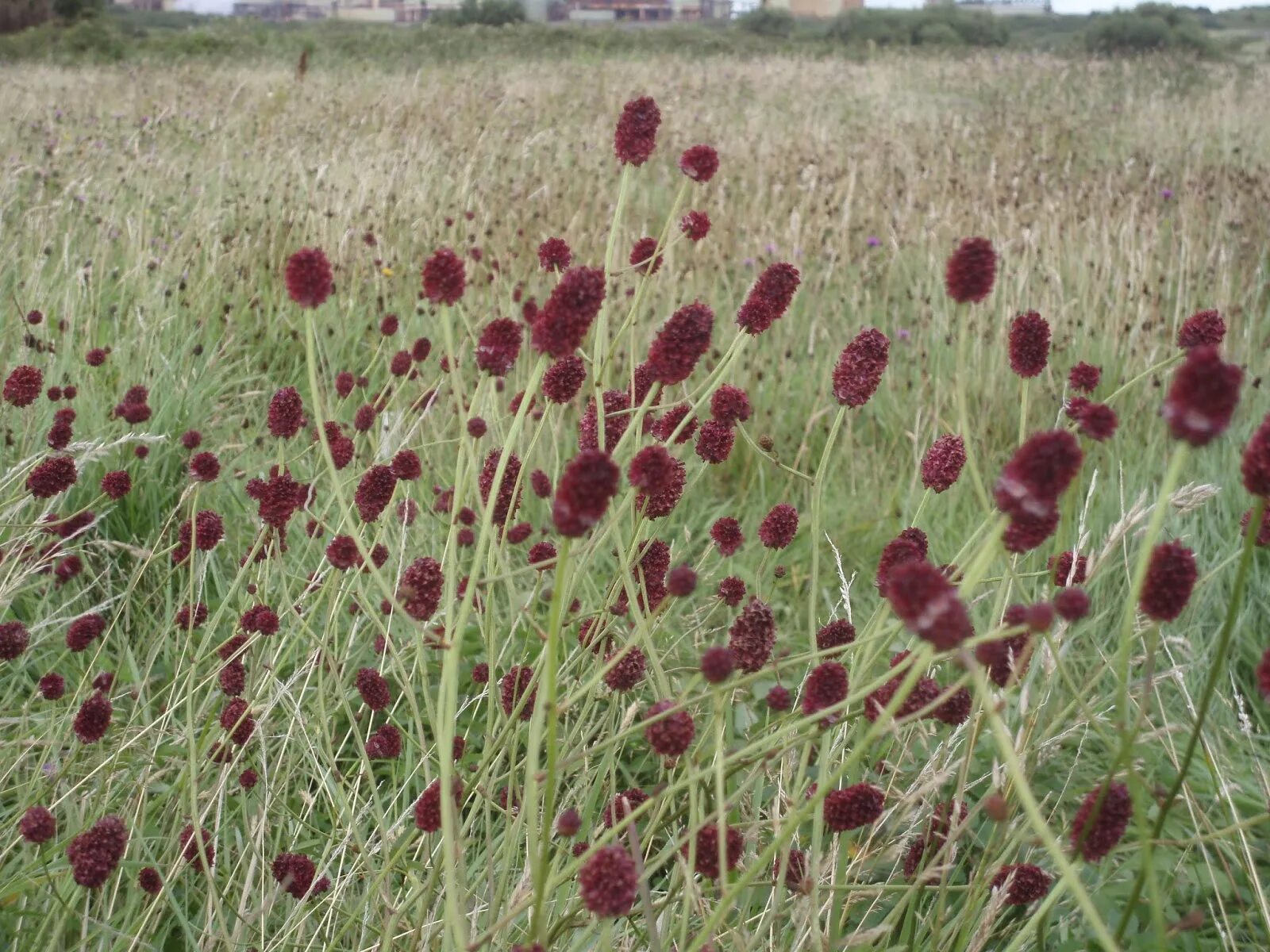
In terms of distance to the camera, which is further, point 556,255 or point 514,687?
point 556,255

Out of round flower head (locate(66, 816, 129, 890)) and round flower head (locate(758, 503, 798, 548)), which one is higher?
round flower head (locate(758, 503, 798, 548))

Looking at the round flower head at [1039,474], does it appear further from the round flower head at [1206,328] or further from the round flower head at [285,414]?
the round flower head at [285,414]

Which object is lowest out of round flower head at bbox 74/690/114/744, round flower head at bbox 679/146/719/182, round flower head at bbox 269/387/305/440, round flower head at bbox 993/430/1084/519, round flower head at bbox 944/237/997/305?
round flower head at bbox 74/690/114/744

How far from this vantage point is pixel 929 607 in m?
0.68

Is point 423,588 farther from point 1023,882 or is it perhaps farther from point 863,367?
point 1023,882

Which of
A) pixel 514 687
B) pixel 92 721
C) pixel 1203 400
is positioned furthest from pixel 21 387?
pixel 1203 400

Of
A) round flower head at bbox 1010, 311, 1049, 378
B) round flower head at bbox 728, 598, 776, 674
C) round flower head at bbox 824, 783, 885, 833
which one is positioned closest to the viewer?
round flower head at bbox 824, 783, 885, 833

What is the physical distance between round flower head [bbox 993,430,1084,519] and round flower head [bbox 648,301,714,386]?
441mm

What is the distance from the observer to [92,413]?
2719mm

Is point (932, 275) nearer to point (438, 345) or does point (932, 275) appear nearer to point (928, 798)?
point (438, 345)

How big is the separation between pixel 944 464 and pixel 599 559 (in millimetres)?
A: 1459

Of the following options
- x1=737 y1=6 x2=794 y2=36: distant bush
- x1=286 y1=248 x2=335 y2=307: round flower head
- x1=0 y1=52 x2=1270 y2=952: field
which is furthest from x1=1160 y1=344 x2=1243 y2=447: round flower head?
x1=737 y1=6 x2=794 y2=36: distant bush

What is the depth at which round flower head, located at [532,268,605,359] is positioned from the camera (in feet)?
3.14

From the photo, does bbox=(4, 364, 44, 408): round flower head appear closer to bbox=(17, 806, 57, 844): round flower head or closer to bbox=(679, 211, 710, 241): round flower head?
bbox=(17, 806, 57, 844): round flower head
